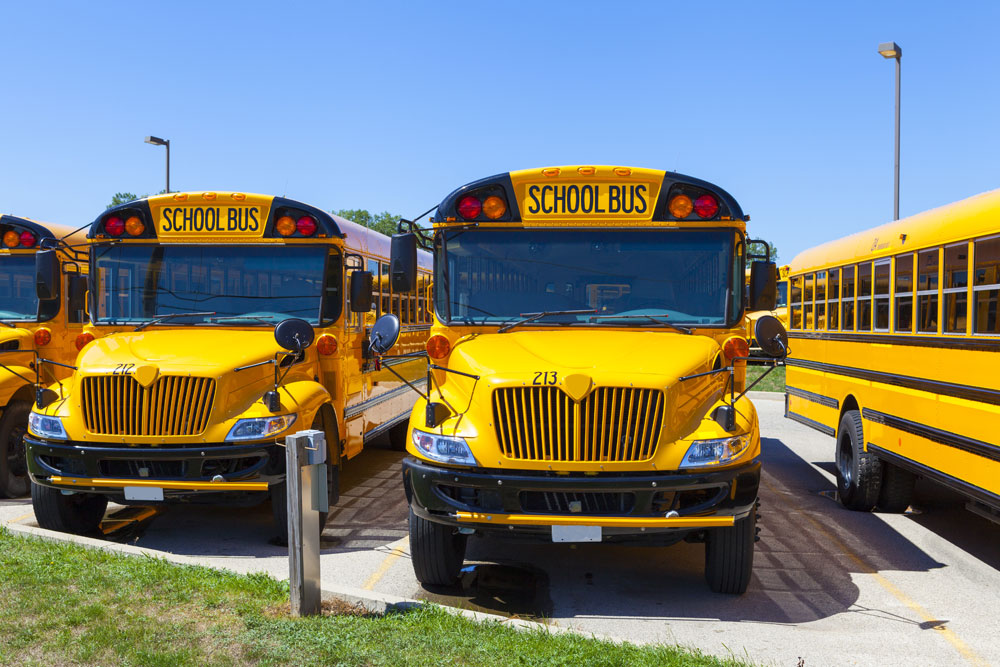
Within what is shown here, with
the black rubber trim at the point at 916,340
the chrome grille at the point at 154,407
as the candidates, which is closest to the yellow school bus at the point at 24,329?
the chrome grille at the point at 154,407

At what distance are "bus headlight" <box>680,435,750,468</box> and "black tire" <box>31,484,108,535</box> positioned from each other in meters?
4.04

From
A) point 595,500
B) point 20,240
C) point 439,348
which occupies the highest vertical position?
point 20,240

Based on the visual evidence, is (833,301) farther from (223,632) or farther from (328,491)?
(223,632)

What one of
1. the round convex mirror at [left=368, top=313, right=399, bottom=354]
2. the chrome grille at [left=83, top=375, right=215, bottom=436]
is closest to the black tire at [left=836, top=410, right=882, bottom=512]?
the round convex mirror at [left=368, top=313, right=399, bottom=354]

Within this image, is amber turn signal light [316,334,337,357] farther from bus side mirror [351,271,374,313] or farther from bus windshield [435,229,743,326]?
bus windshield [435,229,743,326]

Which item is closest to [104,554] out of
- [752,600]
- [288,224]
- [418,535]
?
[418,535]

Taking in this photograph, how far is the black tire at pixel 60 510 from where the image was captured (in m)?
6.13

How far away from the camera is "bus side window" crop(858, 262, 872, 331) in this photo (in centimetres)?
763

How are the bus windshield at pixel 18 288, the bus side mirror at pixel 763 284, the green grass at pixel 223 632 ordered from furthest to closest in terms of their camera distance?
the bus windshield at pixel 18 288 → the bus side mirror at pixel 763 284 → the green grass at pixel 223 632

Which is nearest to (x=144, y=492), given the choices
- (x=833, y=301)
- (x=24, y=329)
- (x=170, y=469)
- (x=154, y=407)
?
(x=170, y=469)

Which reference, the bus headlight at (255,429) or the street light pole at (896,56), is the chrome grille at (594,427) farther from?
the street light pole at (896,56)

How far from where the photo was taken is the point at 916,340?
6457 millimetres

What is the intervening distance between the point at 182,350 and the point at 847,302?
19.0 feet

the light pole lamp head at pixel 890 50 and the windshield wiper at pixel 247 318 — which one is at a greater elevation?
the light pole lamp head at pixel 890 50
